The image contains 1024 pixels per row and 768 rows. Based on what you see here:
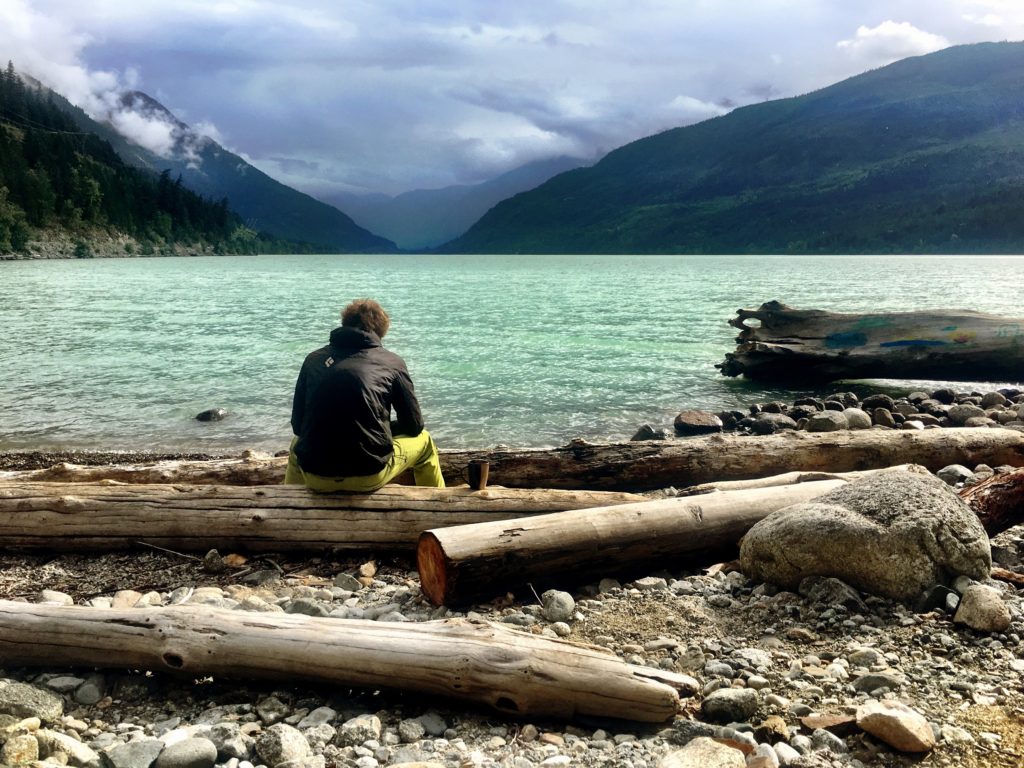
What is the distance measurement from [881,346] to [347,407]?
46.6 feet

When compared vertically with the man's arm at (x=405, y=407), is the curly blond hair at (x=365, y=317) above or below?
above

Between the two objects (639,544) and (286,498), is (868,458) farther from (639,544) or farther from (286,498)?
(286,498)

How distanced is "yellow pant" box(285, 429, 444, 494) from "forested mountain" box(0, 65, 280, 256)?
13844cm

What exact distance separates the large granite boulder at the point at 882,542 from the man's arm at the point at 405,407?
3.31 metres

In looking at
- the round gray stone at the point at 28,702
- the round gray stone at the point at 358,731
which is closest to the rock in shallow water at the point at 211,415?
the round gray stone at the point at 28,702

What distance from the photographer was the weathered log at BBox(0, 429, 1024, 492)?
8.65m

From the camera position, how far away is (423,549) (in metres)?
5.62

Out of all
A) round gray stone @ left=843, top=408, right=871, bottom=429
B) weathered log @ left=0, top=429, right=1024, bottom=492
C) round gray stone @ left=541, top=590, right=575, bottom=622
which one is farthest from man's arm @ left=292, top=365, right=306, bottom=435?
round gray stone @ left=843, top=408, right=871, bottom=429

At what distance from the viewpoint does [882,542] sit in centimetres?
523

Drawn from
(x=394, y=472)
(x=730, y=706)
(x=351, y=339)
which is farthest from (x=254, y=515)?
(x=730, y=706)

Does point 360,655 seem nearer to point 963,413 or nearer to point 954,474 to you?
point 954,474

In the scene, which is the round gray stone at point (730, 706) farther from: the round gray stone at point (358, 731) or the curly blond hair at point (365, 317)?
the curly blond hair at point (365, 317)

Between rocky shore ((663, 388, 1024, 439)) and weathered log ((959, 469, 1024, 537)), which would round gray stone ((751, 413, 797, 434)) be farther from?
weathered log ((959, 469, 1024, 537))

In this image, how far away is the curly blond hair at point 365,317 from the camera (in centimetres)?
702
